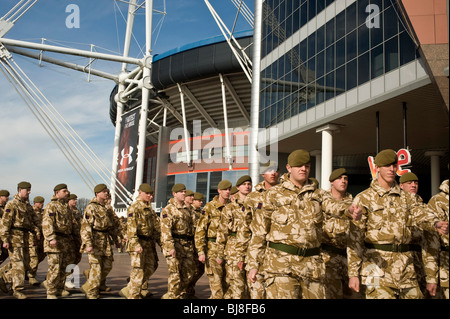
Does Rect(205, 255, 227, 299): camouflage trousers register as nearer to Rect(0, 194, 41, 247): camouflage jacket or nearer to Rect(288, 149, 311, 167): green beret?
Rect(288, 149, 311, 167): green beret

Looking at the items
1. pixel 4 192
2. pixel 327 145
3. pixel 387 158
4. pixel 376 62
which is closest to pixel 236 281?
pixel 387 158

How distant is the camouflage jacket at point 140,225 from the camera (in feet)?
24.4

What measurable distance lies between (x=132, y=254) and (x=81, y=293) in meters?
2.04

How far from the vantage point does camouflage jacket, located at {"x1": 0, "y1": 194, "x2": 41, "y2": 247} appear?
8781 mm

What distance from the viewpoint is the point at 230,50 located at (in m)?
30.8

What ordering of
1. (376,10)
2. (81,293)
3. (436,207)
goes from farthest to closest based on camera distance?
(376,10) < (81,293) < (436,207)

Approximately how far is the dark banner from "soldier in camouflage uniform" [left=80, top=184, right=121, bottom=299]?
25906 millimetres

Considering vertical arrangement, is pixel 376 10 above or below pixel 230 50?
below

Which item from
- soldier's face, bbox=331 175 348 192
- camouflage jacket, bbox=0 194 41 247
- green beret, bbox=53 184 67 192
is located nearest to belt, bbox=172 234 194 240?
green beret, bbox=53 184 67 192

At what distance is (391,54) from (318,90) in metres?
4.78
